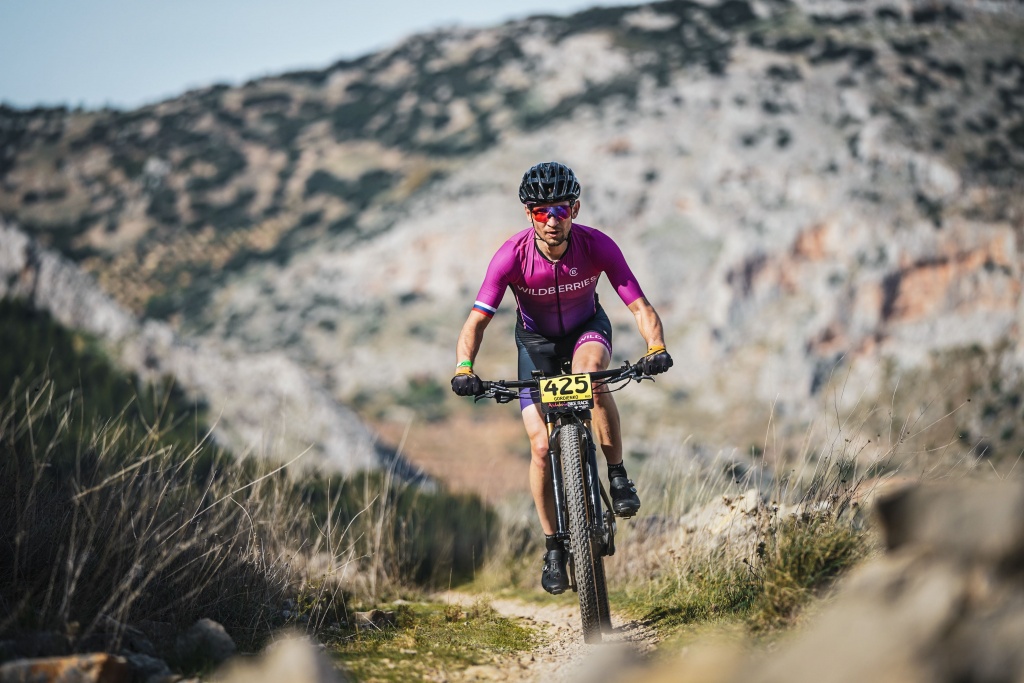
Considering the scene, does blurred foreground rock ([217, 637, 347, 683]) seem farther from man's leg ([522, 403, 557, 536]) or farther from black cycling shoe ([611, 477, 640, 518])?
black cycling shoe ([611, 477, 640, 518])

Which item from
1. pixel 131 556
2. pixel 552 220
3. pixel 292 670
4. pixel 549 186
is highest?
pixel 549 186

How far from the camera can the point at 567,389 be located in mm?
4559

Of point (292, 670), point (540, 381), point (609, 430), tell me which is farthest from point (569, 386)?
point (292, 670)

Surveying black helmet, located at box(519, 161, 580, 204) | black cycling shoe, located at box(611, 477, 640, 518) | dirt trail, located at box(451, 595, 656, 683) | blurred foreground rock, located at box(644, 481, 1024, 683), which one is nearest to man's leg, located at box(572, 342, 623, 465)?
black cycling shoe, located at box(611, 477, 640, 518)

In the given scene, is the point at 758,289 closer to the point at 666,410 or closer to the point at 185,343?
the point at 666,410

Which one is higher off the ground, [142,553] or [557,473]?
[557,473]

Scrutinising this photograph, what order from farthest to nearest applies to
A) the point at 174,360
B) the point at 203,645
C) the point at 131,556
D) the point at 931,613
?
the point at 174,360 → the point at 131,556 → the point at 203,645 → the point at 931,613

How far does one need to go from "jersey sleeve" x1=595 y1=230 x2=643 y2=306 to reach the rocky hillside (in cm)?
1475

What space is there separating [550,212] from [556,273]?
15.4 inches

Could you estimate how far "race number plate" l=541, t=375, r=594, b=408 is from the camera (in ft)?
14.9

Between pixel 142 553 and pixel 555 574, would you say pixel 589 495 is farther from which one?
pixel 142 553

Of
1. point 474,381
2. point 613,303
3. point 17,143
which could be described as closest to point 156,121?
point 17,143

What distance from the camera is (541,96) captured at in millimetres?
43438

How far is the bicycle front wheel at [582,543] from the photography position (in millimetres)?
4434
